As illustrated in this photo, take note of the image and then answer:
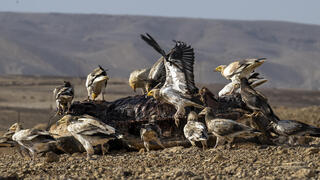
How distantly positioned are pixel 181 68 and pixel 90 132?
2.38 meters

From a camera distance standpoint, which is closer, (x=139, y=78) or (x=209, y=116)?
(x=209, y=116)

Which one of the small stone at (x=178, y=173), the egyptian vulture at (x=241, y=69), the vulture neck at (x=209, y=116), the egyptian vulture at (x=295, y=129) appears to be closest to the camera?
the small stone at (x=178, y=173)

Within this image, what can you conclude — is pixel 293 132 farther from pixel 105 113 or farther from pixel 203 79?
pixel 203 79

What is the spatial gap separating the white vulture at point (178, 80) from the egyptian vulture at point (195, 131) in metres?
0.73

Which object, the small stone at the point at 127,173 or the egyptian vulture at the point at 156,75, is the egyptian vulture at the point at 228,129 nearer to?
the small stone at the point at 127,173

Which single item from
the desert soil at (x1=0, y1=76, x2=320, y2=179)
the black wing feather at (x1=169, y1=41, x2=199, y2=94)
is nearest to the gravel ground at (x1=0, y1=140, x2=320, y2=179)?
the desert soil at (x1=0, y1=76, x2=320, y2=179)

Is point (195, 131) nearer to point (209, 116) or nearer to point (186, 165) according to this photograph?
point (209, 116)

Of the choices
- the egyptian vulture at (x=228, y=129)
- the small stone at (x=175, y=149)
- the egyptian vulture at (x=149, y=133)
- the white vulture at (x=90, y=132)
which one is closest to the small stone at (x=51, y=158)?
the white vulture at (x=90, y=132)

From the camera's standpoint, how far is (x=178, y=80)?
46.8 feet

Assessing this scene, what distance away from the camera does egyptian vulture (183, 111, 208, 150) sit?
12.8 metres

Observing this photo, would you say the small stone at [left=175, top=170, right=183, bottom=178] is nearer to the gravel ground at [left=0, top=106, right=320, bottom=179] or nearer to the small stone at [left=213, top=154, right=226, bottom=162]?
the gravel ground at [left=0, top=106, right=320, bottom=179]

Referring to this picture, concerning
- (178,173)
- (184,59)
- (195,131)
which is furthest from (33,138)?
(178,173)

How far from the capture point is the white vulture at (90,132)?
12859mm

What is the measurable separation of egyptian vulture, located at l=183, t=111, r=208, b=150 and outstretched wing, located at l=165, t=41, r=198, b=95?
105cm
